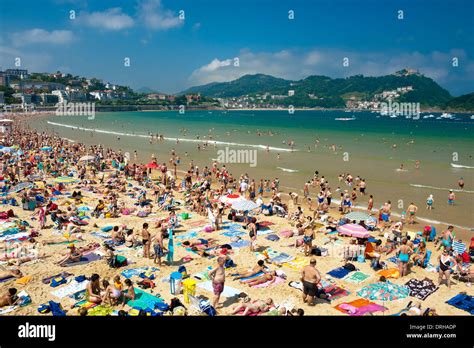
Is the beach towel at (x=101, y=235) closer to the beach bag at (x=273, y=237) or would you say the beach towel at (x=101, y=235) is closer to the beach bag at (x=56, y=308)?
the beach bag at (x=56, y=308)

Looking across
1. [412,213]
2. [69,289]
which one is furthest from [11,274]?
[412,213]

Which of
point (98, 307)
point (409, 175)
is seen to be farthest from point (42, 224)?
point (409, 175)

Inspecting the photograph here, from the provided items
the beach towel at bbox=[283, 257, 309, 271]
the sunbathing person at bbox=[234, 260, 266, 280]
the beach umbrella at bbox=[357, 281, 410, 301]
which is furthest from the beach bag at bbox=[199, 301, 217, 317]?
the beach umbrella at bbox=[357, 281, 410, 301]

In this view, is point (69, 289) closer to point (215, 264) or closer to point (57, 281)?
point (57, 281)

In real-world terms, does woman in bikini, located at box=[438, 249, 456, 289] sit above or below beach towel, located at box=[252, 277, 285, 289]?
above

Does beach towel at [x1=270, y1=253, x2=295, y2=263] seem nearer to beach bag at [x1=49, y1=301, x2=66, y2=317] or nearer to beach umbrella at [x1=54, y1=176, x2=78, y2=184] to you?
beach bag at [x1=49, y1=301, x2=66, y2=317]
